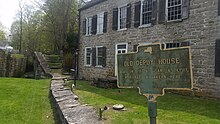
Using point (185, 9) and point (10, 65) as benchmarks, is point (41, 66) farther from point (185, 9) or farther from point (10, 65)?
point (185, 9)

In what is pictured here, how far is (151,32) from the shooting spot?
13656mm

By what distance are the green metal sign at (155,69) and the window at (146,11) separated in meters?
10.2

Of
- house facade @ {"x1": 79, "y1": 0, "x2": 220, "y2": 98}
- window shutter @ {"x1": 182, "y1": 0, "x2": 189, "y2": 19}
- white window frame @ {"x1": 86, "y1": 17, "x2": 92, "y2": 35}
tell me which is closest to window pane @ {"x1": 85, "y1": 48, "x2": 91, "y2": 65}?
house facade @ {"x1": 79, "y1": 0, "x2": 220, "y2": 98}

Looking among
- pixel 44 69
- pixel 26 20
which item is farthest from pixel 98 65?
pixel 26 20

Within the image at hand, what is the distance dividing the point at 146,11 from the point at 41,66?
1316 cm

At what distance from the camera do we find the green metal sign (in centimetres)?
338

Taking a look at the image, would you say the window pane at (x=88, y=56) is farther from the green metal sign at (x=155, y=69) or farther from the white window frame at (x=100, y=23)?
the green metal sign at (x=155, y=69)

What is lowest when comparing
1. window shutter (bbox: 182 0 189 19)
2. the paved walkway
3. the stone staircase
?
the paved walkway

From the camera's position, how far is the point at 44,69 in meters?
22.8

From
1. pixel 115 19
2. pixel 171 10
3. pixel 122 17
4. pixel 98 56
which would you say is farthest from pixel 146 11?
pixel 98 56

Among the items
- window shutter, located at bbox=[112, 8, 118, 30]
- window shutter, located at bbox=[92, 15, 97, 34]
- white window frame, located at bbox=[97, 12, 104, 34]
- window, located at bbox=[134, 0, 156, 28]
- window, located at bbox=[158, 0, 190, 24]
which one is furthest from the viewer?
window shutter, located at bbox=[92, 15, 97, 34]

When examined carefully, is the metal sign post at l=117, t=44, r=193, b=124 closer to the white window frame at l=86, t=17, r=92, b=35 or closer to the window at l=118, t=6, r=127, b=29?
the window at l=118, t=6, r=127, b=29

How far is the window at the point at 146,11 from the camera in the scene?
13.9 m

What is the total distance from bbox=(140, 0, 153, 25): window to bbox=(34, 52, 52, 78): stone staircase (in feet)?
35.3
